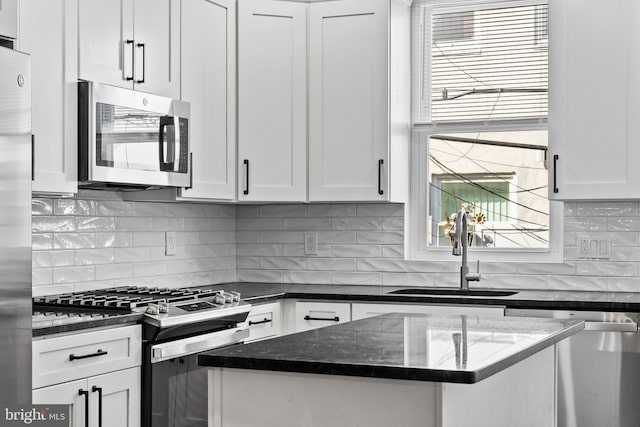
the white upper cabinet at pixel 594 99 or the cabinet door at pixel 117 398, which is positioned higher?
the white upper cabinet at pixel 594 99

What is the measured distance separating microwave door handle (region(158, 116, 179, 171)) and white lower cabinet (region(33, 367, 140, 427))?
998 mm

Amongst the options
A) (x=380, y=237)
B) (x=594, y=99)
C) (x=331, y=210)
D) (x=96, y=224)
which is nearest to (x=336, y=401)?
(x=96, y=224)

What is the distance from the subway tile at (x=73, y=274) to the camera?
12.4 feet

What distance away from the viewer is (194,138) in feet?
13.6

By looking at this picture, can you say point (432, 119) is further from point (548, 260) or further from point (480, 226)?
point (548, 260)

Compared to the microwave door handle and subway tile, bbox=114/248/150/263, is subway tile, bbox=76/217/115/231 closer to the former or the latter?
subway tile, bbox=114/248/150/263

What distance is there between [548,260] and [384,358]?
2.79 metres

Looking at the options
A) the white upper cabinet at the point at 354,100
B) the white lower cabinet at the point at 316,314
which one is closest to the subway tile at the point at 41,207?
the white lower cabinet at the point at 316,314


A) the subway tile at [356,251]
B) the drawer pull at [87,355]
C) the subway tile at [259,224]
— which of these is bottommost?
the drawer pull at [87,355]

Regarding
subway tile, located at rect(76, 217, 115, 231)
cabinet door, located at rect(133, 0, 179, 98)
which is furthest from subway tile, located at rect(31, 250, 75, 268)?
cabinet door, located at rect(133, 0, 179, 98)

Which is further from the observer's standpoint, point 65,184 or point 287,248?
point 287,248

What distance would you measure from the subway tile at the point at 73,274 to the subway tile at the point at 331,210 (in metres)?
1.44

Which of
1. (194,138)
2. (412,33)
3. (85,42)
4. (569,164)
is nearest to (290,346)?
(85,42)

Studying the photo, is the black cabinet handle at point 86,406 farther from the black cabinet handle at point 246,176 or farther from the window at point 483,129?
the window at point 483,129
